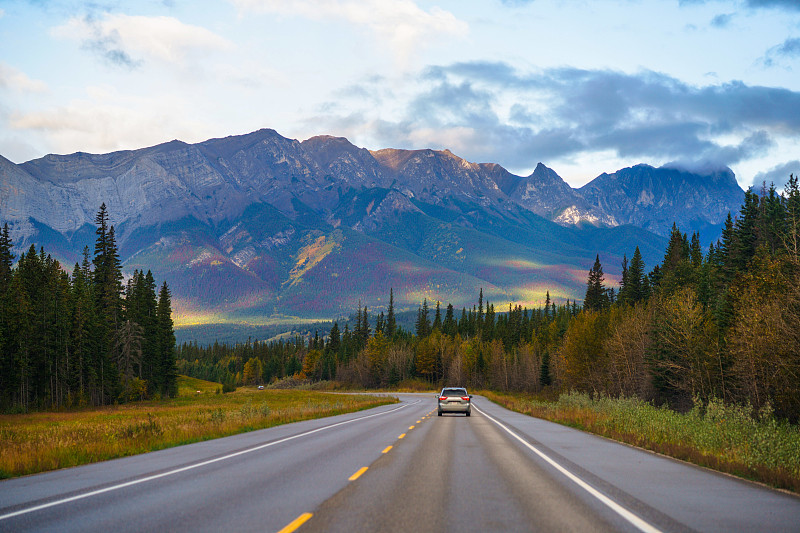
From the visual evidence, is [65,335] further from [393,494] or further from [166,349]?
[393,494]

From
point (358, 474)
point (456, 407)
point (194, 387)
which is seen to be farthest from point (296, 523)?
point (194, 387)

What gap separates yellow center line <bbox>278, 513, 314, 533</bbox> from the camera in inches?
309

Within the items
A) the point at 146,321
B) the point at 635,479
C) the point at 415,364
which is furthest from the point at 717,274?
the point at 415,364

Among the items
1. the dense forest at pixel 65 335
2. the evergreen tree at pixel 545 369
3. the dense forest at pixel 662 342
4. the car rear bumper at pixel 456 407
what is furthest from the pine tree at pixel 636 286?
the dense forest at pixel 65 335

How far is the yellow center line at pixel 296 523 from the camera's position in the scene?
25.8ft

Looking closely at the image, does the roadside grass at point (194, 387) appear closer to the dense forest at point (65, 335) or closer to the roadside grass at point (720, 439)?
the dense forest at point (65, 335)

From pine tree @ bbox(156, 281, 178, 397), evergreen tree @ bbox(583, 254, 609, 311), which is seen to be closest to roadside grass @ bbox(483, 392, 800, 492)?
pine tree @ bbox(156, 281, 178, 397)

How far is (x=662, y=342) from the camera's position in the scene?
2207 inches

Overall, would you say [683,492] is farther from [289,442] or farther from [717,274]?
[717,274]

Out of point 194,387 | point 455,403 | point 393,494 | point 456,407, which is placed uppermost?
point 393,494

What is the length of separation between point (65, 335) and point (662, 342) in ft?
197

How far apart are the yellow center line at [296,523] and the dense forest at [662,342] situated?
1817 cm

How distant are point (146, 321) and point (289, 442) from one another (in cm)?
7054

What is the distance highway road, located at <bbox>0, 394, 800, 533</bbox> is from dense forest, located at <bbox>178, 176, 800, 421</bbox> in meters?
11.4
